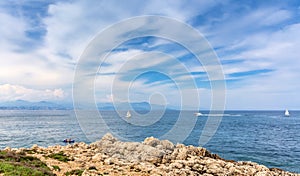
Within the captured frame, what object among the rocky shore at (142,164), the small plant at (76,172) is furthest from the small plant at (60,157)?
the small plant at (76,172)

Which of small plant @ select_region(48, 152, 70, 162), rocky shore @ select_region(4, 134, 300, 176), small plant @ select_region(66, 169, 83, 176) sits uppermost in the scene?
small plant @ select_region(66, 169, 83, 176)

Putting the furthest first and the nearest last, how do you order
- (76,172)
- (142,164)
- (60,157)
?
(60,157)
(142,164)
(76,172)

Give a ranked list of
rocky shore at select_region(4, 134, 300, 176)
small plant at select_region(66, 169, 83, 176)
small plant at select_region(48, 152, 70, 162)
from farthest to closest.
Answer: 1. small plant at select_region(48, 152, 70, 162)
2. rocky shore at select_region(4, 134, 300, 176)
3. small plant at select_region(66, 169, 83, 176)

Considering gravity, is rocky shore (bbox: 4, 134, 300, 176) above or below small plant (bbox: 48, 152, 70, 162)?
below

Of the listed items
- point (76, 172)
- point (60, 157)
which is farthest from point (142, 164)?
point (60, 157)

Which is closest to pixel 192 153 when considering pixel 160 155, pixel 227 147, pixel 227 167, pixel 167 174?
pixel 160 155

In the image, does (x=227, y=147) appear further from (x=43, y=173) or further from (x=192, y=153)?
(x=43, y=173)

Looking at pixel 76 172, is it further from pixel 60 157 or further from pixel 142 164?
pixel 142 164

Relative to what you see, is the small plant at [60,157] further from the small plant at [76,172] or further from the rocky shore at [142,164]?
the small plant at [76,172]

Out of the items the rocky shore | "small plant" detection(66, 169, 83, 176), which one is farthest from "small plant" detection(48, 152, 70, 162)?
"small plant" detection(66, 169, 83, 176)

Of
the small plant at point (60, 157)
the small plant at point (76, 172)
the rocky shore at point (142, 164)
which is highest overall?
the small plant at point (76, 172)

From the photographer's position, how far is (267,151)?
1732 inches

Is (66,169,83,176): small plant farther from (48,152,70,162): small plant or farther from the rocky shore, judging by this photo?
(48,152,70,162): small plant

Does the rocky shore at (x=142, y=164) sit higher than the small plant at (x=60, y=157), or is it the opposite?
the small plant at (x=60, y=157)
